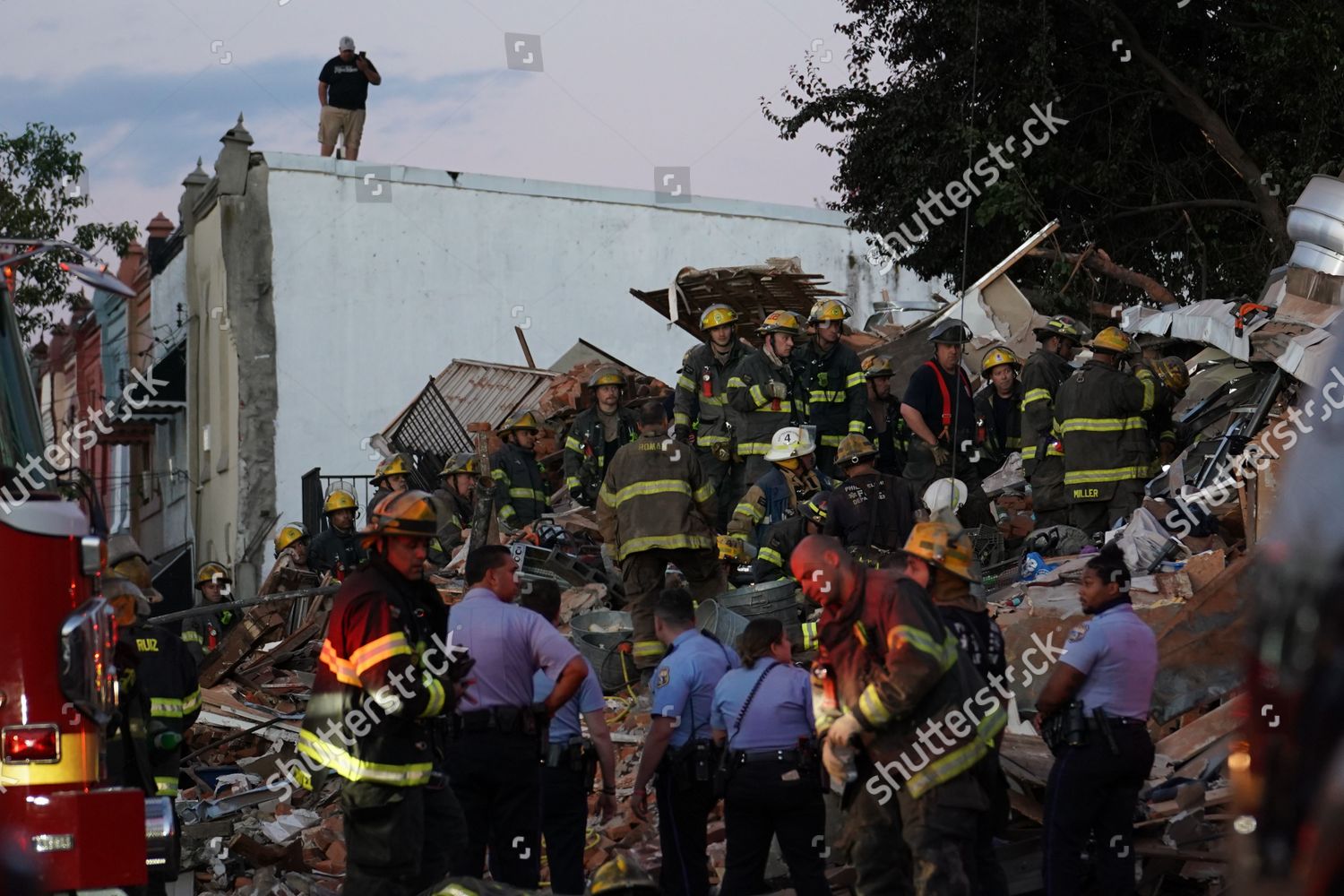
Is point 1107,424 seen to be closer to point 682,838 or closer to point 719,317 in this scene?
point 719,317

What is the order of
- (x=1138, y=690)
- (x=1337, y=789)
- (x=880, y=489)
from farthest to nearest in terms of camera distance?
1. (x=880, y=489)
2. (x=1138, y=690)
3. (x=1337, y=789)

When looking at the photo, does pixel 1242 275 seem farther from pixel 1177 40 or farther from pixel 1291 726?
pixel 1291 726

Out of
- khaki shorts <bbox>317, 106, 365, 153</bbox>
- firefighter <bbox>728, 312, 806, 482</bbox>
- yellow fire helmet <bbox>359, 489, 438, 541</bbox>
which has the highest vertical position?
khaki shorts <bbox>317, 106, 365, 153</bbox>

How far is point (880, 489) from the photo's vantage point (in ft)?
36.6

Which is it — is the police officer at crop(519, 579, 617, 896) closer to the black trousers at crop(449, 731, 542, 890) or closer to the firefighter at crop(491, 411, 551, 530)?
the black trousers at crop(449, 731, 542, 890)

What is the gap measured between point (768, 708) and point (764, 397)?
5.48 m

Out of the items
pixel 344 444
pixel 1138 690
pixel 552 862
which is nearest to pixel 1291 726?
pixel 1138 690

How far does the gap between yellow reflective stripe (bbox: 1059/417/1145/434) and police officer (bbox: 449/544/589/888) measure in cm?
577

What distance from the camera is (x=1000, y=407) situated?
1514 cm

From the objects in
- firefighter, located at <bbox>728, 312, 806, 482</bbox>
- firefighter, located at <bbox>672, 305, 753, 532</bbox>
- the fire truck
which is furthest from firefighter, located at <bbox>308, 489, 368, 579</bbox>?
the fire truck

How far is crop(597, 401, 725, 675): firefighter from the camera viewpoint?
12133mm

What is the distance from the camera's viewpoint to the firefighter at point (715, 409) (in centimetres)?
1405

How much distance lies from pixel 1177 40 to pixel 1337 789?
65.9 feet

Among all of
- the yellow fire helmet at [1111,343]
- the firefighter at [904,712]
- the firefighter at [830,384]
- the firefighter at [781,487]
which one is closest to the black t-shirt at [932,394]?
the firefighter at [830,384]
